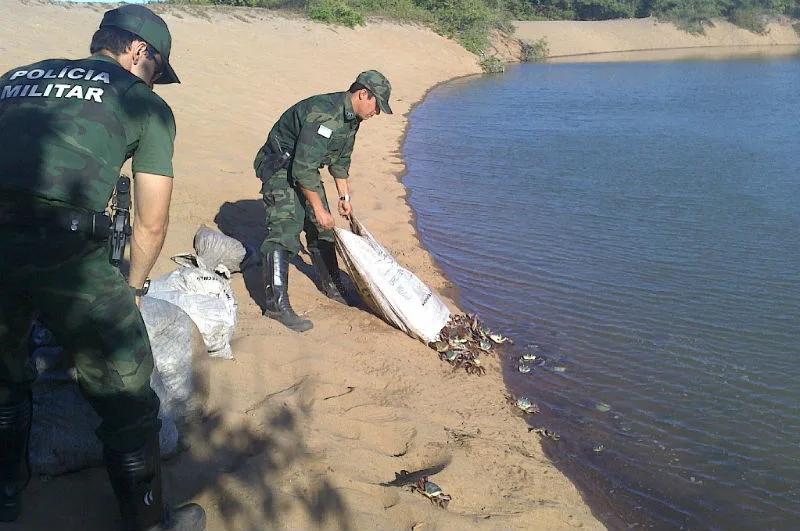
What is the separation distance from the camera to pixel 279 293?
5.08m

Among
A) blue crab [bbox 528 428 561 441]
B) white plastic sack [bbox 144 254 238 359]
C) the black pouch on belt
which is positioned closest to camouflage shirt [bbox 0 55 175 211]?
white plastic sack [bbox 144 254 238 359]

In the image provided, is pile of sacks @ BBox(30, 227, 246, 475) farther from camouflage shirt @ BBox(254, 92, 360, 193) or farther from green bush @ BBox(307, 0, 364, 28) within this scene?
green bush @ BBox(307, 0, 364, 28)

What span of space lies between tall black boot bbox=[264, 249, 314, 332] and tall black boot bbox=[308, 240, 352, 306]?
0.59m

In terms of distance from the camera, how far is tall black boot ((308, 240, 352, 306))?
5.71 m

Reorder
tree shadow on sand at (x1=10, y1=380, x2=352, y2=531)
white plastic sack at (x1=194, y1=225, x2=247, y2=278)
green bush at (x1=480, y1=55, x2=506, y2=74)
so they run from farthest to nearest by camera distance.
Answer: green bush at (x1=480, y1=55, x2=506, y2=74)
white plastic sack at (x1=194, y1=225, x2=247, y2=278)
tree shadow on sand at (x1=10, y1=380, x2=352, y2=531)

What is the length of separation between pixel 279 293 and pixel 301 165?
860 millimetres

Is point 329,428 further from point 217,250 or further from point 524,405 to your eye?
point 217,250

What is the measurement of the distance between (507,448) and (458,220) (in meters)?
5.10

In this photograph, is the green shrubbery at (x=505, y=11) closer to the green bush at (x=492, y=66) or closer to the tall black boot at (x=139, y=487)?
the green bush at (x=492, y=66)

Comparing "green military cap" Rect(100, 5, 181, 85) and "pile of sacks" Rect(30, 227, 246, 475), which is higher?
"green military cap" Rect(100, 5, 181, 85)

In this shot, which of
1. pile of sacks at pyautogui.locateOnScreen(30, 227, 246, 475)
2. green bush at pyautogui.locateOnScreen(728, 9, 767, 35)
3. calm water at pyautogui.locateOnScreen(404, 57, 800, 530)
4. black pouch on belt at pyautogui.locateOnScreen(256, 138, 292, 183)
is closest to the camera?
pile of sacks at pyautogui.locateOnScreen(30, 227, 246, 475)

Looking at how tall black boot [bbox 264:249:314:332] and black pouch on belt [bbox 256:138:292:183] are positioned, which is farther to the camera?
black pouch on belt [bbox 256:138:292:183]

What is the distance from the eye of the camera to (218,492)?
3.05 meters

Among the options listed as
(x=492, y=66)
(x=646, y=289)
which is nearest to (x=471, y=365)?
(x=646, y=289)
